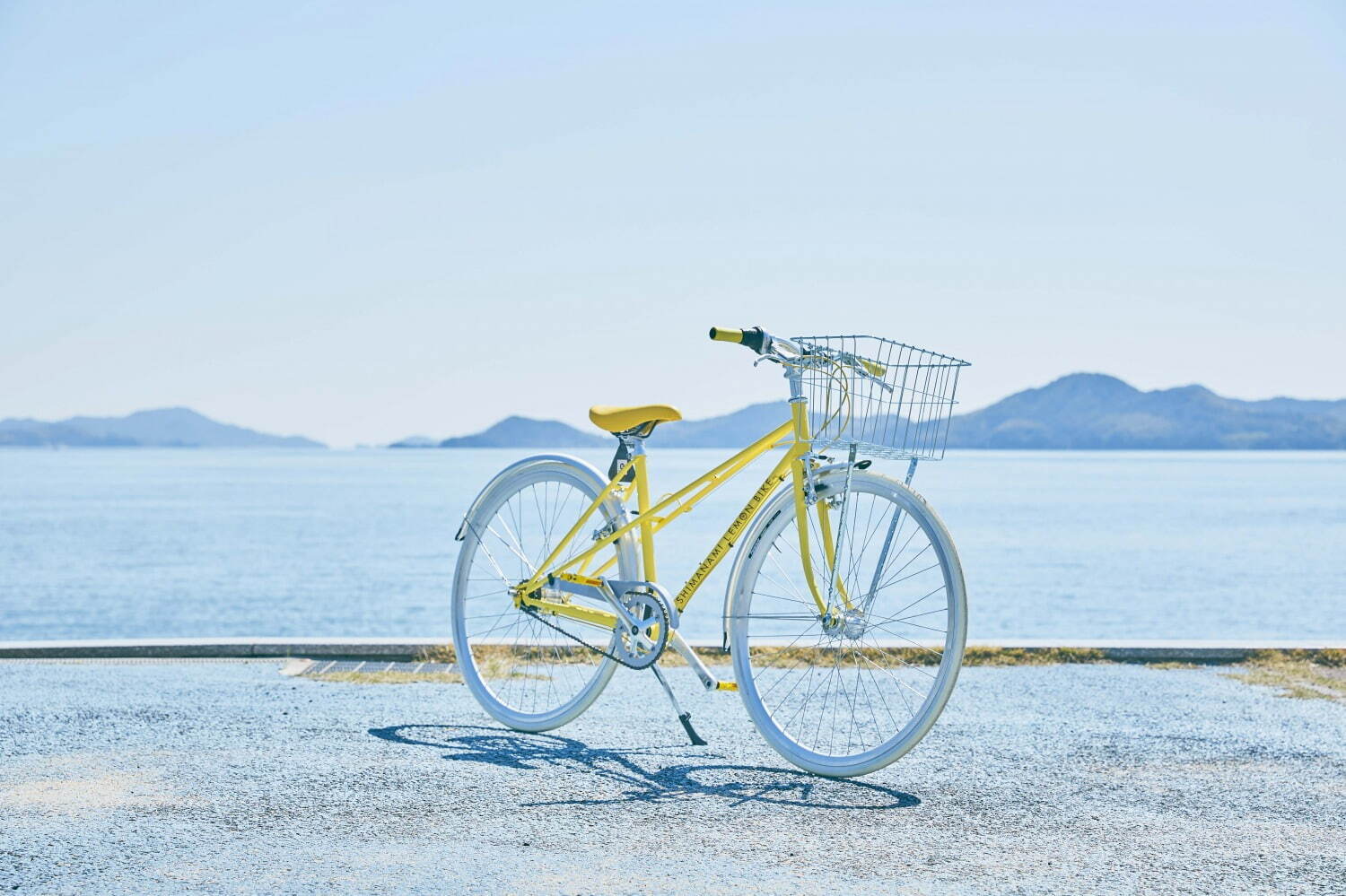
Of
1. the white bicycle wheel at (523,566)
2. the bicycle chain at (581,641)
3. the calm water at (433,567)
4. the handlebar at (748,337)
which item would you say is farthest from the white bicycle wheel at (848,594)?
the calm water at (433,567)

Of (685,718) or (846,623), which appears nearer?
(846,623)

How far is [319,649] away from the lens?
7520 millimetres

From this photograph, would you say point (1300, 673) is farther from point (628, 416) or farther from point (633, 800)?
point (633, 800)

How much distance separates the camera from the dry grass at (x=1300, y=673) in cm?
657

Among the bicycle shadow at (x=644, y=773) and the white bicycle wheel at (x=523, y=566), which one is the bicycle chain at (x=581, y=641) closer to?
the white bicycle wheel at (x=523, y=566)

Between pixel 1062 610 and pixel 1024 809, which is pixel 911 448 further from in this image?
pixel 1062 610

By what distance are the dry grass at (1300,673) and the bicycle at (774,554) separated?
228 centimetres

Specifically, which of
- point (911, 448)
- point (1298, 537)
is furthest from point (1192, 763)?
point (1298, 537)

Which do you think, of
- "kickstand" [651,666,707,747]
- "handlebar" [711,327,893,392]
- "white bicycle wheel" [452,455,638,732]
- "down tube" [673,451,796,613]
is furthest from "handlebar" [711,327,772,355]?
"kickstand" [651,666,707,747]

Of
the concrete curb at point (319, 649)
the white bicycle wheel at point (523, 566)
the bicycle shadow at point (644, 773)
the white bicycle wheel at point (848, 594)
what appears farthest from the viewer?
the concrete curb at point (319, 649)

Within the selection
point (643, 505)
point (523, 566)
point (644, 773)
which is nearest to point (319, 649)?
point (523, 566)

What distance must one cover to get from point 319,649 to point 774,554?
147 inches

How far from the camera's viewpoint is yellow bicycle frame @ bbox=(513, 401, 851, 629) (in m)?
4.73

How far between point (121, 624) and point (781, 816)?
27343 mm
